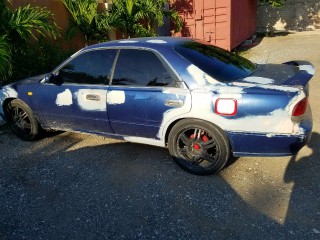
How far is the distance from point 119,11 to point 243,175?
6.70 meters

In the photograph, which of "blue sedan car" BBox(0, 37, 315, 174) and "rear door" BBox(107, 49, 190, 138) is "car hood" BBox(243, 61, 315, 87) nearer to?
"blue sedan car" BBox(0, 37, 315, 174)

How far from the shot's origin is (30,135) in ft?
16.1

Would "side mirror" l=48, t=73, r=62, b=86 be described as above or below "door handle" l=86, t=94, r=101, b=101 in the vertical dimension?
above

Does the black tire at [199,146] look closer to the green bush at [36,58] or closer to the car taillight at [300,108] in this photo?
the car taillight at [300,108]

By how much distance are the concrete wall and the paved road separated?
14723 mm

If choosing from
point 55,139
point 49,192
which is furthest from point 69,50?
point 49,192

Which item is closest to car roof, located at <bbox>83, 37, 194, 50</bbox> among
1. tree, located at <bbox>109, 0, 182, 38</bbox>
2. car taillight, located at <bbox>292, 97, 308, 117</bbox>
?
car taillight, located at <bbox>292, 97, 308, 117</bbox>

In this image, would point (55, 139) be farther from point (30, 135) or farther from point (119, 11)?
point (119, 11)

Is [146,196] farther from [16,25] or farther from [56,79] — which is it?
[16,25]

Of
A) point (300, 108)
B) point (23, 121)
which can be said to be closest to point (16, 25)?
point (23, 121)

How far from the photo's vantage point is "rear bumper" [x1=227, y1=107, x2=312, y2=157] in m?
3.19

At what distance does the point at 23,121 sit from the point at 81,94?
1.37 m

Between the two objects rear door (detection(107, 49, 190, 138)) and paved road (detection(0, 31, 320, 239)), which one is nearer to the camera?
paved road (detection(0, 31, 320, 239))

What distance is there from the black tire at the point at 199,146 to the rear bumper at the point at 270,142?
0.13 metres
